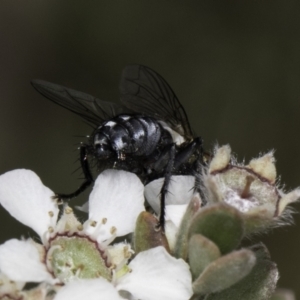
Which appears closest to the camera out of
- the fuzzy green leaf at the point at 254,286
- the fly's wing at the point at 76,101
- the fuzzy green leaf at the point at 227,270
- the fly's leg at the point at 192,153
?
the fuzzy green leaf at the point at 227,270

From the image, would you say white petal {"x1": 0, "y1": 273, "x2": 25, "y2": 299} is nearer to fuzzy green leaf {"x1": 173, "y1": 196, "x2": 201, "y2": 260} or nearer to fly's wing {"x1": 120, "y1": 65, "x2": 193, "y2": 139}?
fuzzy green leaf {"x1": 173, "y1": 196, "x2": 201, "y2": 260}

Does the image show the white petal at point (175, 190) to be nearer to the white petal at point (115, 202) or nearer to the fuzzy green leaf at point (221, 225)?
the white petal at point (115, 202)

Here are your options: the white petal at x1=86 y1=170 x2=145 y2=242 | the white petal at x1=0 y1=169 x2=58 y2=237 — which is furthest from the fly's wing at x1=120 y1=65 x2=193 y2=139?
the white petal at x1=0 y1=169 x2=58 y2=237

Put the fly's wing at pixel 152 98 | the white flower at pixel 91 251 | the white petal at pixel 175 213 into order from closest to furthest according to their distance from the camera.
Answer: the white flower at pixel 91 251 → the white petal at pixel 175 213 → the fly's wing at pixel 152 98

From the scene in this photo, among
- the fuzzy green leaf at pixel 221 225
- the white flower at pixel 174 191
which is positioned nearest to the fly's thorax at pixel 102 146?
the white flower at pixel 174 191

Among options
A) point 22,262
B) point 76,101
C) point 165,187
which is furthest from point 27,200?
point 76,101

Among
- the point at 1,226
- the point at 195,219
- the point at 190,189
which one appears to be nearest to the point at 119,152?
the point at 190,189
